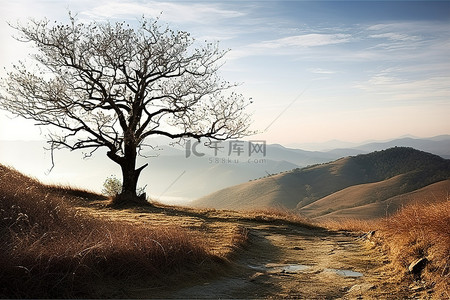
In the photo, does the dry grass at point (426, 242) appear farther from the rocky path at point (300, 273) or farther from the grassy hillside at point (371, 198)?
the grassy hillside at point (371, 198)

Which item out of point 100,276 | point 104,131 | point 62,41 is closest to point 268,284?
point 100,276

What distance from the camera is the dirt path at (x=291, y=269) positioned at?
23.7ft

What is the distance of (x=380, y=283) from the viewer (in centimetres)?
798

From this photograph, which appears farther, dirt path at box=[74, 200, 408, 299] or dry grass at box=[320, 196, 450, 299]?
dry grass at box=[320, 196, 450, 299]

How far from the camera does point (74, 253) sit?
6.60m

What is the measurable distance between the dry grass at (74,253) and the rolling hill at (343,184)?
95.7 meters

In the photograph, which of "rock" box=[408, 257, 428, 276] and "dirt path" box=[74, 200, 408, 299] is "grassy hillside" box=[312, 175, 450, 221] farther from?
"rock" box=[408, 257, 428, 276]

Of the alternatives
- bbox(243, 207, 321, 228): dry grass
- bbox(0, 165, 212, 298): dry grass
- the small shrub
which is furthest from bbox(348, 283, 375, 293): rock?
the small shrub

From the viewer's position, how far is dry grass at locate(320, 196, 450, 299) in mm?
7513

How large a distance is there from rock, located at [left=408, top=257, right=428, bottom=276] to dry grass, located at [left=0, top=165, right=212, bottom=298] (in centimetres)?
394

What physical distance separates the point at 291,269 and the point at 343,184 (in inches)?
5298

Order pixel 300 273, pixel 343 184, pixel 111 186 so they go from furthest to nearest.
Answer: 1. pixel 343 184
2. pixel 111 186
3. pixel 300 273

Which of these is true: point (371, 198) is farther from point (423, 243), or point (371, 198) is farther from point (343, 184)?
point (423, 243)

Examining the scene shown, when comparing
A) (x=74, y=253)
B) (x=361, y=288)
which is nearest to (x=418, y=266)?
(x=361, y=288)
